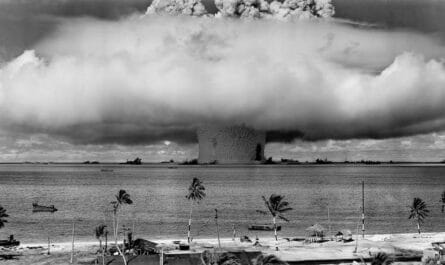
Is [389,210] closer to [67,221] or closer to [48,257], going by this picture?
[67,221]

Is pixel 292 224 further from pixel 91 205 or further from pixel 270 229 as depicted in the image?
pixel 91 205

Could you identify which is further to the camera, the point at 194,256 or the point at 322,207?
the point at 322,207

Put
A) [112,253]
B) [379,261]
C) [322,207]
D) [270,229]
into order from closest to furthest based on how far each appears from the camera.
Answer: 1. [379,261]
2. [112,253]
3. [270,229]
4. [322,207]

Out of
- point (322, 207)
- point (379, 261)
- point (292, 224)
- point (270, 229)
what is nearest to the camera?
point (379, 261)

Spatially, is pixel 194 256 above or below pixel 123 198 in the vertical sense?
below

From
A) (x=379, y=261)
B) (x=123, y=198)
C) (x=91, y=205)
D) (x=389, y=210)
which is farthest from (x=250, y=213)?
(x=379, y=261)

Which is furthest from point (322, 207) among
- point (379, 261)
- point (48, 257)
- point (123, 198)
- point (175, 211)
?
point (379, 261)
